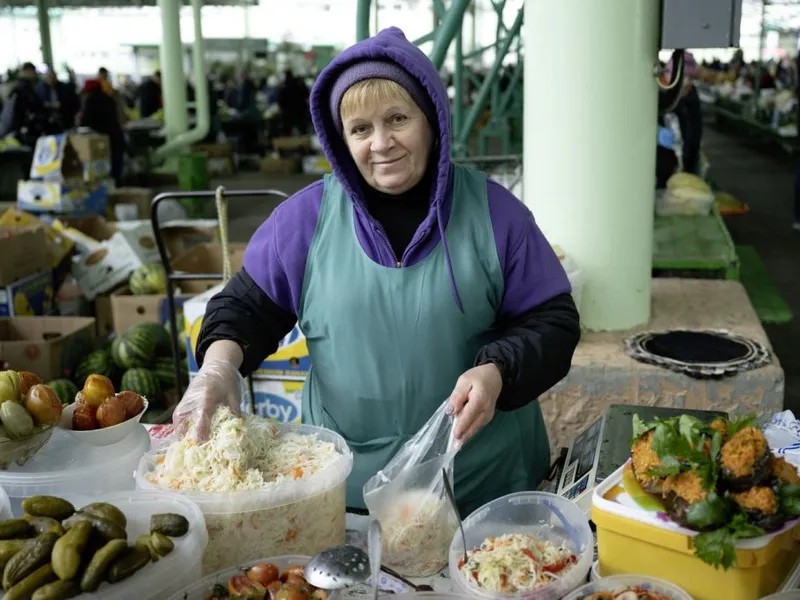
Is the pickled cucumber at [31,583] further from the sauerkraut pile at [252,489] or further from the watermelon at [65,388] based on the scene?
the watermelon at [65,388]

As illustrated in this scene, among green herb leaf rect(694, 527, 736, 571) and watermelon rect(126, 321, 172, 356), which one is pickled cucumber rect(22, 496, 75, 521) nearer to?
green herb leaf rect(694, 527, 736, 571)

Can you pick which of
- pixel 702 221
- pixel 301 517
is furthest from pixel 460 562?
pixel 702 221

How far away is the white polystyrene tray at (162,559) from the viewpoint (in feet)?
4.23

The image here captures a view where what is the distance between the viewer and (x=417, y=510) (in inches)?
64.8

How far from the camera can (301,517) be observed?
5.08 feet

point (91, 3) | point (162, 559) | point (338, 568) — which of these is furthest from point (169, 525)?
point (91, 3)

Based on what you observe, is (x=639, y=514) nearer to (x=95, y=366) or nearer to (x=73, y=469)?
(x=73, y=469)

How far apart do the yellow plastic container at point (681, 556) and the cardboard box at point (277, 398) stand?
218cm

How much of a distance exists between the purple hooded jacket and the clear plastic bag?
42cm

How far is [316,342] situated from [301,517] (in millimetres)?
604

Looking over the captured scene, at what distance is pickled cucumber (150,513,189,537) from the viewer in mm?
1392

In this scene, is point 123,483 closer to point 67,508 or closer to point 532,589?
point 67,508

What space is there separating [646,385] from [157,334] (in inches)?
110

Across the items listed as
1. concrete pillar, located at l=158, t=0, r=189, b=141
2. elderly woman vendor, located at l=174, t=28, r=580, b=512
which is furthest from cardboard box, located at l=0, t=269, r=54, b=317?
concrete pillar, located at l=158, t=0, r=189, b=141
